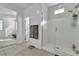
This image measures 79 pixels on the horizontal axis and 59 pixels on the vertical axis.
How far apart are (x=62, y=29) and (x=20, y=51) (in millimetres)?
1012

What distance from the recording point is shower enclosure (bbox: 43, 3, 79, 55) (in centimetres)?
168

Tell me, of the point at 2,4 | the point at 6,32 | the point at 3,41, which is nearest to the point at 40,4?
the point at 2,4

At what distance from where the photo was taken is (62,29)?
5.80 ft

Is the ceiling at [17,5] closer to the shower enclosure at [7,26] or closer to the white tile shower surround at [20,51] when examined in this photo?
the shower enclosure at [7,26]

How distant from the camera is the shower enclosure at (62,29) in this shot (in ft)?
5.52

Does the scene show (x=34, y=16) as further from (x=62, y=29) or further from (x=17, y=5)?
(x=62, y=29)

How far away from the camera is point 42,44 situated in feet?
6.01

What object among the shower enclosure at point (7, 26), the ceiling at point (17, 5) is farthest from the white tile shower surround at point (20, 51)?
the ceiling at point (17, 5)

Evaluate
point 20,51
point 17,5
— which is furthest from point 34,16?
point 20,51

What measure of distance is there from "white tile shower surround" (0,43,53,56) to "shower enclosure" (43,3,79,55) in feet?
0.55

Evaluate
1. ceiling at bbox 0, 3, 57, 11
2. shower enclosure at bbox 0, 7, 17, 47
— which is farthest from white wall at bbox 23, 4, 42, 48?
shower enclosure at bbox 0, 7, 17, 47

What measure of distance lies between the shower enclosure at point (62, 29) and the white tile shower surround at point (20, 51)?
0.17 metres

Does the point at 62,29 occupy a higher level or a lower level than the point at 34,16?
lower

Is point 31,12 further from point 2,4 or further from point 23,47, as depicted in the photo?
point 23,47
